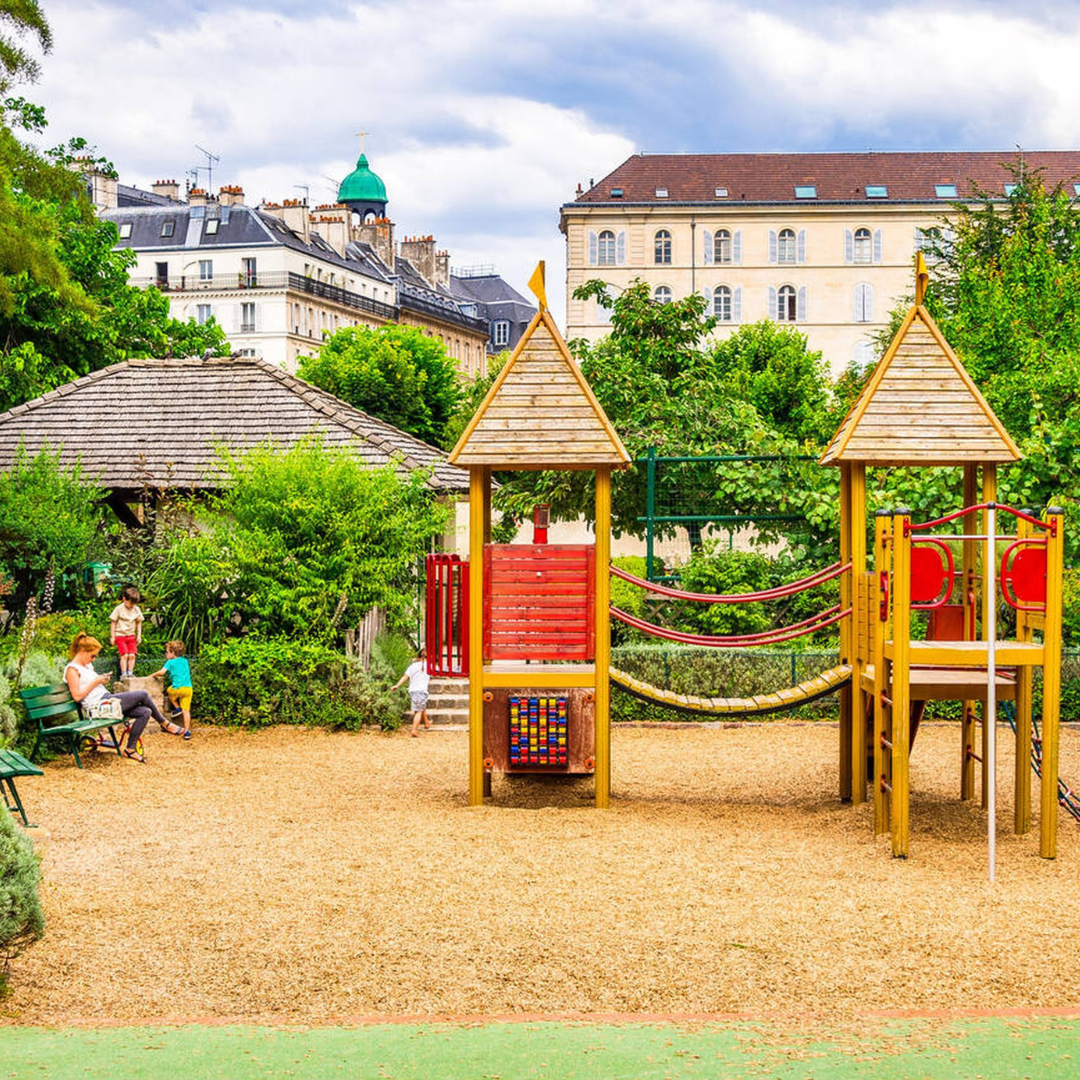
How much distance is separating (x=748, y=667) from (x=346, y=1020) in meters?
12.3

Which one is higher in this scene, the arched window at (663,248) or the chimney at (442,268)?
the chimney at (442,268)

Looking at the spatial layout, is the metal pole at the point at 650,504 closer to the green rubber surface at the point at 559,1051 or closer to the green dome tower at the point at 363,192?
the green rubber surface at the point at 559,1051

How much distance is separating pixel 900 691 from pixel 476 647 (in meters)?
3.80

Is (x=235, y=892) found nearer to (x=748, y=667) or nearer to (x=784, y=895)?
(x=784, y=895)

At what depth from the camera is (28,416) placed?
25.1 meters

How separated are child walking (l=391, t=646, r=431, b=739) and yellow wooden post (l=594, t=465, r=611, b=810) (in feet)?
16.9

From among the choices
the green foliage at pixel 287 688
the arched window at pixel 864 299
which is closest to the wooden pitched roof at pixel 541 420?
the green foliage at pixel 287 688

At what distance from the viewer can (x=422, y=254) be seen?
113m

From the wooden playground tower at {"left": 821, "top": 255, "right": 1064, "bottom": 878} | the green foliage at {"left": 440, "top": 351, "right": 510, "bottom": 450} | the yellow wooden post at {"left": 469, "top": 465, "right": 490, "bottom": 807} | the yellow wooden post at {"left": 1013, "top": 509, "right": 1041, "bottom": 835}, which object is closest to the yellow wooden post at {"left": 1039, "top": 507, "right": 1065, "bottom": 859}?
the wooden playground tower at {"left": 821, "top": 255, "right": 1064, "bottom": 878}

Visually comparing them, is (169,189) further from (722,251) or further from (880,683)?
(880,683)

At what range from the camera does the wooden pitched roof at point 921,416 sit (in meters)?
12.2

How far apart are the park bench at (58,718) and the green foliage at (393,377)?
4315cm

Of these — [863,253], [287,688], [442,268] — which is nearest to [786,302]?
[863,253]

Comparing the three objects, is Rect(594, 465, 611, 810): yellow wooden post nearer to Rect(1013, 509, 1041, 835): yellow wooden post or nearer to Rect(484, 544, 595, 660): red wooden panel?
Rect(484, 544, 595, 660): red wooden panel
